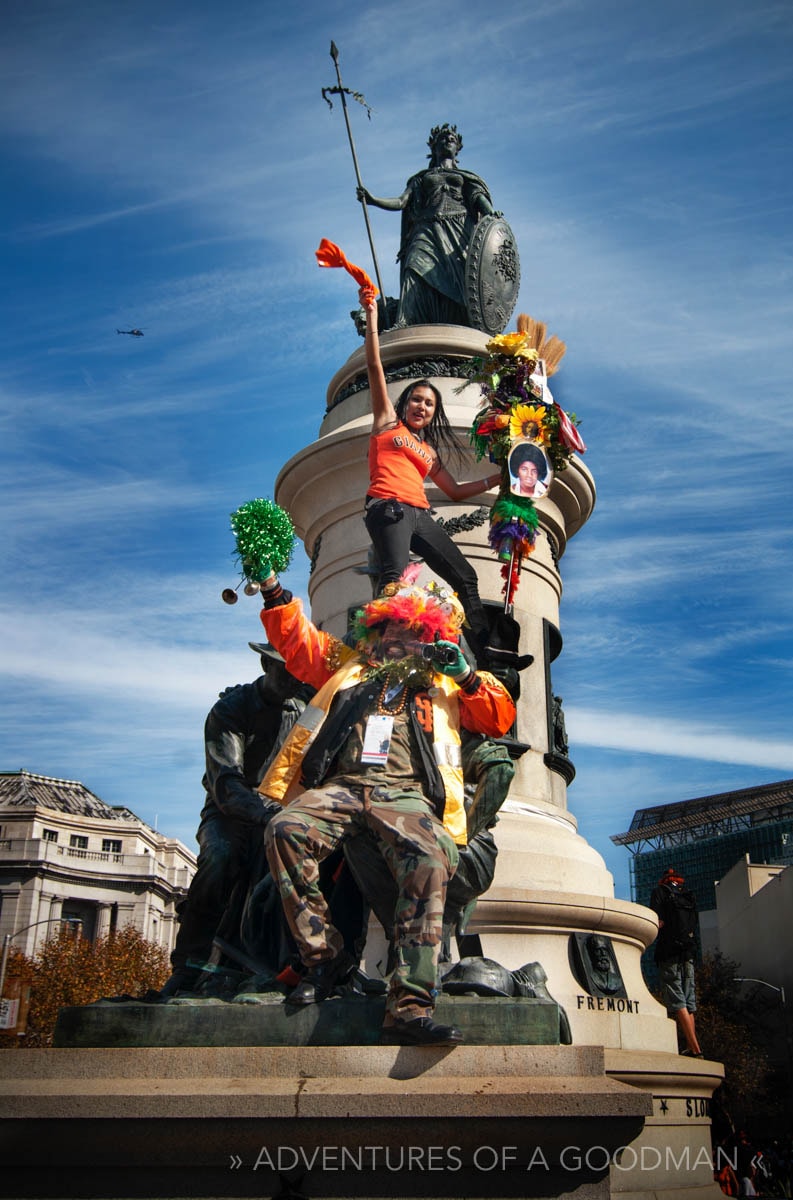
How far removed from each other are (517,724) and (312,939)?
207 inches

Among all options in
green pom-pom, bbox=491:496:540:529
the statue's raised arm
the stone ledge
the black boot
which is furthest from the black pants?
the statue's raised arm

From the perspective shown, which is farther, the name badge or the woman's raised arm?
the woman's raised arm

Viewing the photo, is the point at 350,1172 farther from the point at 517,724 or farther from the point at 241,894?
the point at 517,724

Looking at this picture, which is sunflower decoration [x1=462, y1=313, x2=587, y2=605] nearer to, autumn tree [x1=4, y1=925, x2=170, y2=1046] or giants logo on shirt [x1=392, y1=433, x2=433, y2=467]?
giants logo on shirt [x1=392, y1=433, x2=433, y2=467]

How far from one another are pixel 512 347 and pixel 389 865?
3.81m

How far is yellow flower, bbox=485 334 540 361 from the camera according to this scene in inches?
297

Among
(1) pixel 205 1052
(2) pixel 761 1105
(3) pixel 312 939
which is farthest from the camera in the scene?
(2) pixel 761 1105

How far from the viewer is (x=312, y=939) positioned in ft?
16.6

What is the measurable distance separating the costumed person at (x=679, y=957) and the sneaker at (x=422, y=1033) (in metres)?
6.38

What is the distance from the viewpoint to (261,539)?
19.6 ft

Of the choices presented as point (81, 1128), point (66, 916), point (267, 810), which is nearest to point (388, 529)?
point (267, 810)

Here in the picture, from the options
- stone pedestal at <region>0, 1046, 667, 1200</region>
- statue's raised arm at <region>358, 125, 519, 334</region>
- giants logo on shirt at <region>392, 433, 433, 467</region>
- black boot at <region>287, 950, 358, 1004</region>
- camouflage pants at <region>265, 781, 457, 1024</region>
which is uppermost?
statue's raised arm at <region>358, 125, 519, 334</region>

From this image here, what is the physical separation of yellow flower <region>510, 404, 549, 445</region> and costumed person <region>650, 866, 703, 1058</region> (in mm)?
5348

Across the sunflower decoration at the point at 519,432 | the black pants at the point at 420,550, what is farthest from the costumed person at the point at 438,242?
the black pants at the point at 420,550
